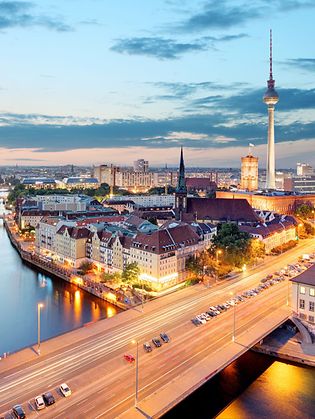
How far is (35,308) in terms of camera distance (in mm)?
33781

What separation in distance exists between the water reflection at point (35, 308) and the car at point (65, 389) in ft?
29.7

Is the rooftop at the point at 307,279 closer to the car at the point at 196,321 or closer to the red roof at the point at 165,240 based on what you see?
A: the car at the point at 196,321

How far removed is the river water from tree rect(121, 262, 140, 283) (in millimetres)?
2637

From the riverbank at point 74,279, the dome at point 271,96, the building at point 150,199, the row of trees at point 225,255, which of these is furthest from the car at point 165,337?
the dome at point 271,96

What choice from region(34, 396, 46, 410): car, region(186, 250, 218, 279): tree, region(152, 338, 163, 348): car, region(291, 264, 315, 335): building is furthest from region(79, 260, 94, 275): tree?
region(34, 396, 46, 410): car

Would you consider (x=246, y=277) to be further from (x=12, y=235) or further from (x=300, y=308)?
(x=12, y=235)

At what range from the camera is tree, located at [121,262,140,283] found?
34.1 metres

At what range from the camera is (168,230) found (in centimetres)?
3781

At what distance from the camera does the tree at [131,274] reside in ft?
112

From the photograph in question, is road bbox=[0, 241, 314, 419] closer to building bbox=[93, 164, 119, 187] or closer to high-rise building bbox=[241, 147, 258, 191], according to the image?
high-rise building bbox=[241, 147, 258, 191]

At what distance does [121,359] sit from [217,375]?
18.6ft

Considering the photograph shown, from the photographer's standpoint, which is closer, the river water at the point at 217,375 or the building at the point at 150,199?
the river water at the point at 217,375

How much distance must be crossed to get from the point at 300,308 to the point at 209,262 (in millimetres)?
11027

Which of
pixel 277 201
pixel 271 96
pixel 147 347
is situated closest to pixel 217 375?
pixel 147 347
